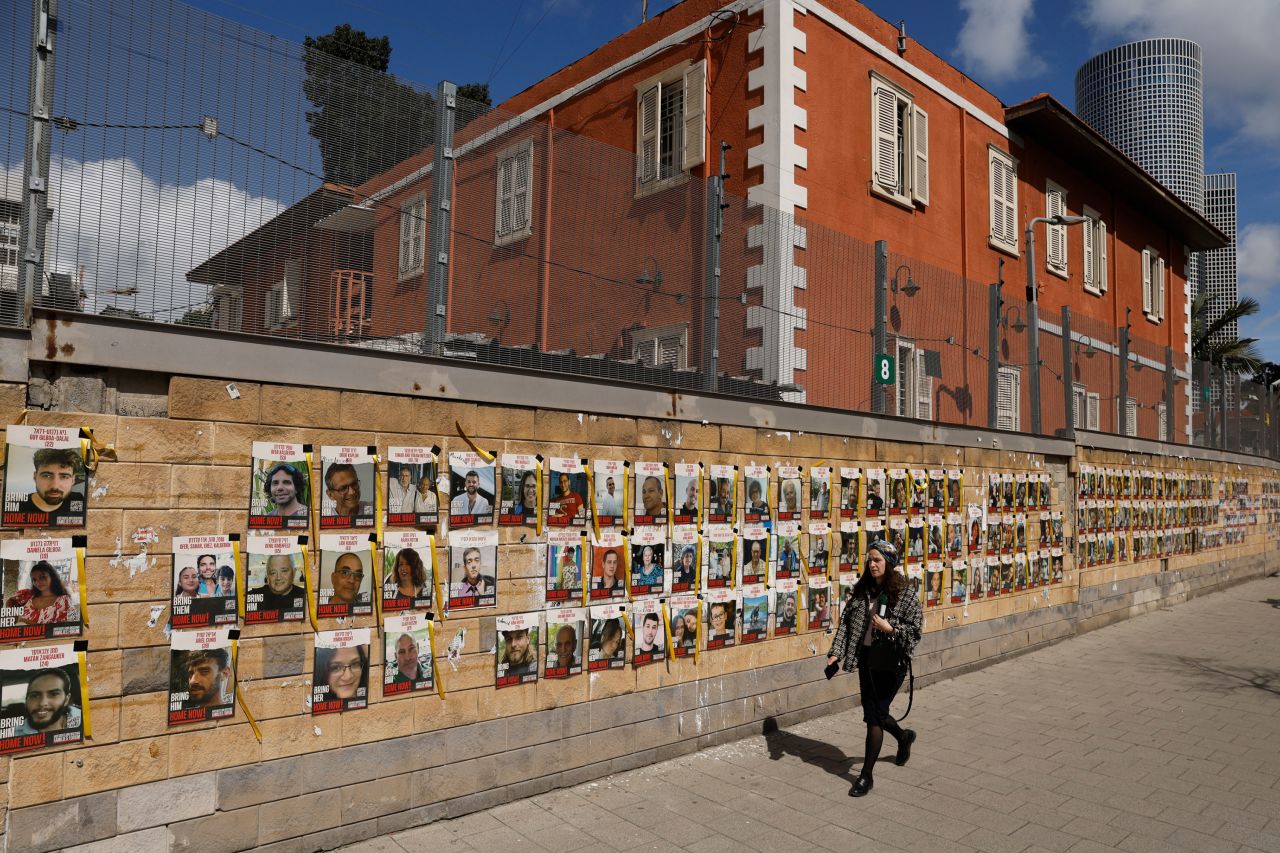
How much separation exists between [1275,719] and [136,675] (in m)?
8.87

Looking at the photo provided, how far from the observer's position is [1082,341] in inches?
508

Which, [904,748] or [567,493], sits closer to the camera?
[567,493]

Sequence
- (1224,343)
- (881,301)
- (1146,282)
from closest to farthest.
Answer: (881,301) → (1146,282) → (1224,343)

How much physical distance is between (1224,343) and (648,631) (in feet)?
112

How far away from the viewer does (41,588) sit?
3.85 metres

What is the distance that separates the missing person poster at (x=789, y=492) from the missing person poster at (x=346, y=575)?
3.49m

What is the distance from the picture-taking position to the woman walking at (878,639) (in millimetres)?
6016

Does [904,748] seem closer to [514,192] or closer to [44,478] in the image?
[514,192]

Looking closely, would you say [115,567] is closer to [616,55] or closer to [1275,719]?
[1275,719]

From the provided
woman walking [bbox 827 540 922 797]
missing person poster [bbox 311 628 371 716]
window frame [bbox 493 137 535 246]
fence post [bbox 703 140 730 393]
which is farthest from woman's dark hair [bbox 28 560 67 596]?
woman walking [bbox 827 540 922 797]

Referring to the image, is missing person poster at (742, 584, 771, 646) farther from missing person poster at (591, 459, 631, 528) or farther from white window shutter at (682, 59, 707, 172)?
white window shutter at (682, 59, 707, 172)

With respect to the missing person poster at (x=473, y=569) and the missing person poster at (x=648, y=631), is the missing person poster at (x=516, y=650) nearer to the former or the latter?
the missing person poster at (x=473, y=569)

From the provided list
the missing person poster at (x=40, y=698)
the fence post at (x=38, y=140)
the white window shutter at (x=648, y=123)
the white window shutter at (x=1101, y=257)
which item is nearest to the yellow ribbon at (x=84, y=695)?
the missing person poster at (x=40, y=698)

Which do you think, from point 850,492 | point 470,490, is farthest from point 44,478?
point 850,492
